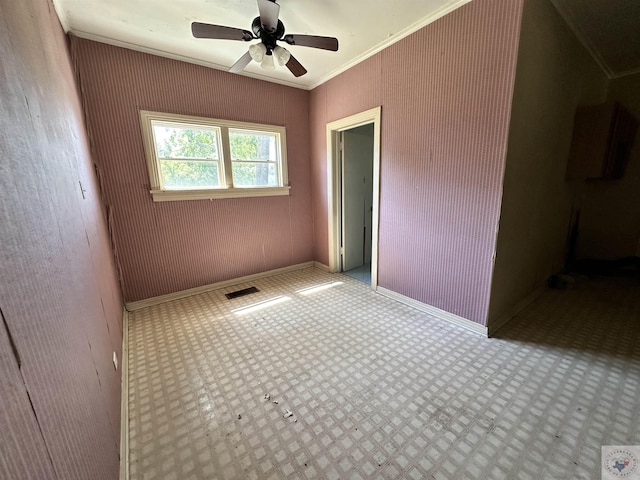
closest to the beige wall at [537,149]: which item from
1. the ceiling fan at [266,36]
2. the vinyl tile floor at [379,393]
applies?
the vinyl tile floor at [379,393]

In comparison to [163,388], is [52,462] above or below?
above

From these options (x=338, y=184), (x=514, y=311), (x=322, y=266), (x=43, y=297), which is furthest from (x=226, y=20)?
(x=514, y=311)

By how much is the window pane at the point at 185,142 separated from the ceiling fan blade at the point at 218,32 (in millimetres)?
→ 1300

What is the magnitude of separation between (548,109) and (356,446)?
3203mm

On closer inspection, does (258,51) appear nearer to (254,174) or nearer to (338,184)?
(254,174)

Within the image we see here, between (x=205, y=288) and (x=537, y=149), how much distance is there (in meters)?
3.94

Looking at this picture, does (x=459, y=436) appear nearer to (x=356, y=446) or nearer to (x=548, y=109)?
(x=356, y=446)

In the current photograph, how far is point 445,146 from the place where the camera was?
2.26 metres

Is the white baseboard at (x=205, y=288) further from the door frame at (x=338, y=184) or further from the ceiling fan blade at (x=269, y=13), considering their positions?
the ceiling fan blade at (x=269, y=13)

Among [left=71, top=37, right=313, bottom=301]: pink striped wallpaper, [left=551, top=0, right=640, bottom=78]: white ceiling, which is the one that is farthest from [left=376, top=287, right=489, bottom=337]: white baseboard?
[left=551, top=0, right=640, bottom=78]: white ceiling

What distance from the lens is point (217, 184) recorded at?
320 cm

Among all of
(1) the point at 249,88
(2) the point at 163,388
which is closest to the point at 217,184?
(1) the point at 249,88

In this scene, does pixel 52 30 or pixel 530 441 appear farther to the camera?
pixel 52 30

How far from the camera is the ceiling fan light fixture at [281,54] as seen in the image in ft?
6.85
